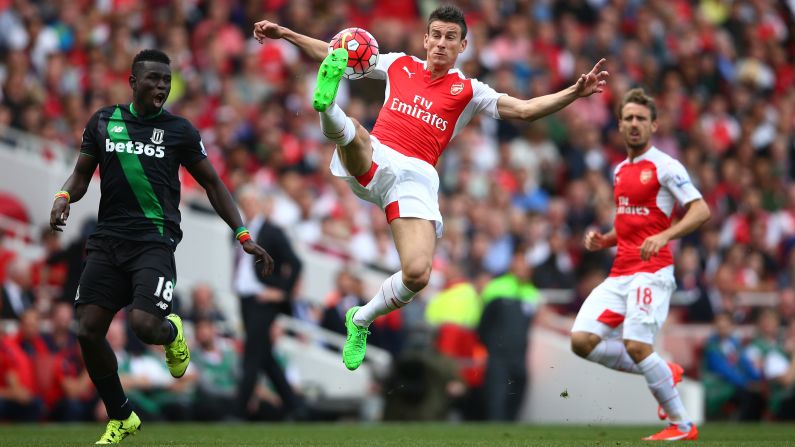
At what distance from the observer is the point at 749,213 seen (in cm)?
2091

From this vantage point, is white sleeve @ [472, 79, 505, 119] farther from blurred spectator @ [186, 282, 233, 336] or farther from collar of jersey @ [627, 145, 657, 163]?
blurred spectator @ [186, 282, 233, 336]

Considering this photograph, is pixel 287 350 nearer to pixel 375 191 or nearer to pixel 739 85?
pixel 375 191

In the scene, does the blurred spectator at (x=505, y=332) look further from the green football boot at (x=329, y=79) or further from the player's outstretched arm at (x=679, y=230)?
the green football boot at (x=329, y=79)

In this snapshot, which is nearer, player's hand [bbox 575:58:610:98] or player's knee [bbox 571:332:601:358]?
player's hand [bbox 575:58:610:98]

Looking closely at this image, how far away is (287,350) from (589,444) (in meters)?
7.35

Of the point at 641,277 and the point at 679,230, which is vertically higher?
the point at 679,230

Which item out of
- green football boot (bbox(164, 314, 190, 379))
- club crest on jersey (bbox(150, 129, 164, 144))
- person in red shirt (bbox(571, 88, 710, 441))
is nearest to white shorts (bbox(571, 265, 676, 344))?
person in red shirt (bbox(571, 88, 710, 441))

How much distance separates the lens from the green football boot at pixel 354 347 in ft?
32.2

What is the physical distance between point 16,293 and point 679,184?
319 inches

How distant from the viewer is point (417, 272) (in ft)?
31.0

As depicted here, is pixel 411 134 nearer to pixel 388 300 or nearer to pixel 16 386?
pixel 388 300

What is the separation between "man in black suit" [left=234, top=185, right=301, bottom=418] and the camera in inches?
571

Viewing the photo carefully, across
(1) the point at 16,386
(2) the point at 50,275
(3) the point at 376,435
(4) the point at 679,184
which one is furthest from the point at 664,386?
(2) the point at 50,275

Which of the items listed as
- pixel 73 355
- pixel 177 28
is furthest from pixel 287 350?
pixel 177 28
